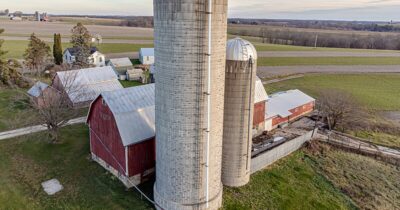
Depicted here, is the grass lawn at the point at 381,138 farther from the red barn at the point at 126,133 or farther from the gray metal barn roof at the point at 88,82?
the gray metal barn roof at the point at 88,82

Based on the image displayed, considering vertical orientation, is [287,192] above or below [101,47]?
below

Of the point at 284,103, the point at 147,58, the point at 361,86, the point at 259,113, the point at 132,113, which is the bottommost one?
the point at 361,86

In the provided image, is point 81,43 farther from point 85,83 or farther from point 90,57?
point 85,83

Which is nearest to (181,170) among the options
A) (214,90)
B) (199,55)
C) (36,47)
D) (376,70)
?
(214,90)

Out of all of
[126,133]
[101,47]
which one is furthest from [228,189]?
[101,47]

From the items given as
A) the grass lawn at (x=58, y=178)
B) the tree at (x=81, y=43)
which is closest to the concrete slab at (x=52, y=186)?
the grass lawn at (x=58, y=178)

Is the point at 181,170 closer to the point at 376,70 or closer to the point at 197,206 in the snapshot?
the point at 197,206
